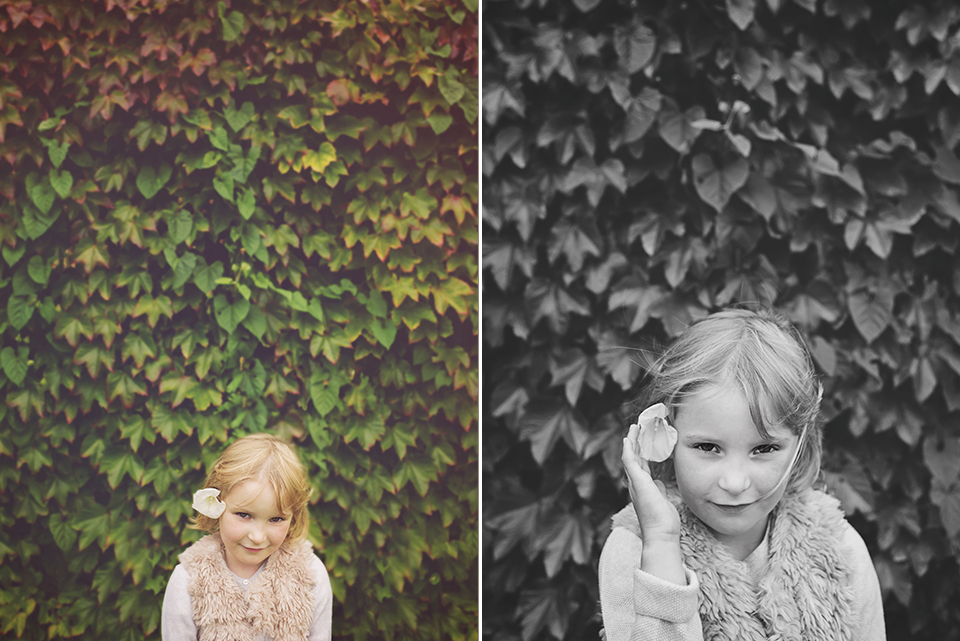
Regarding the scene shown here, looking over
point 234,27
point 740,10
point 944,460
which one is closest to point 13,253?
point 234,27

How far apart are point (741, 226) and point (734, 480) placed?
869 millimetres

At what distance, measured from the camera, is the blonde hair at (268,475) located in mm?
1782

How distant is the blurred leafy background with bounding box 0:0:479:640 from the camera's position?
2.18m

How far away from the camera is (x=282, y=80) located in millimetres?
2178

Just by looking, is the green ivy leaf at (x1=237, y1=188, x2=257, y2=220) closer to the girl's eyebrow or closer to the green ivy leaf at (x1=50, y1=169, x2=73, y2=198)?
the green ivy leaf at (x1=50, y1=169, x2=73, y2=198)

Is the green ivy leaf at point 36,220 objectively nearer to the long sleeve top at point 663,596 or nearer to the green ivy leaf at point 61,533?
the green ivy leaf at point 61,533

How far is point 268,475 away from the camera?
1782 millimetres

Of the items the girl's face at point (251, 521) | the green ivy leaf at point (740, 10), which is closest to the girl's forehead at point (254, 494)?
the girl's face at point (251, 521)

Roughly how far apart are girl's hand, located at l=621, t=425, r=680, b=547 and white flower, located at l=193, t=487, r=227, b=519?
3.33 ft

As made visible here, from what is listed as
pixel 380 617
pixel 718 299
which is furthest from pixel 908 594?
pixel 380 617

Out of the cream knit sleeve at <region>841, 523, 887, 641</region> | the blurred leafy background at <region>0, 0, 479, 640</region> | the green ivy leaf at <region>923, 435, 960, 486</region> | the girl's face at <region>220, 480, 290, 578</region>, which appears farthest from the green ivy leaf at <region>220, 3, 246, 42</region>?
the green ivy leaf at <region>923, 435, 960, 486</region>

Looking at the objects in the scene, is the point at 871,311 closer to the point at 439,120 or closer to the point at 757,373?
the point at 757,373

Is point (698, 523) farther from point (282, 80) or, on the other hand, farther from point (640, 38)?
point (282, 80)

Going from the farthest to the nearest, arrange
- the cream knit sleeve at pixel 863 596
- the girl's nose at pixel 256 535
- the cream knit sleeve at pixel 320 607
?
1. the cream knit sleeve at pixel 320 607
2. the girl's nose at pixel 256 535
3. the cream knit sleeve at pixel 863 596
